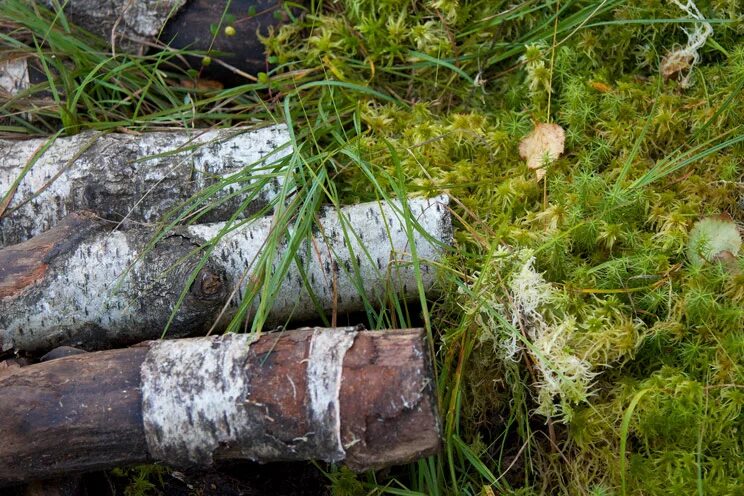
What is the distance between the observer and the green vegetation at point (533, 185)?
7.77 ft

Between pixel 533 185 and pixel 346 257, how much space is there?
2.77 feet

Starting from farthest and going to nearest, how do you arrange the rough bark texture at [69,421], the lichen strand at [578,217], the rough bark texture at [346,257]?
1. the rough bark texture at [346,257]
2. the lichen strand at [578,217]
3. the rough bark texture at [69,421]

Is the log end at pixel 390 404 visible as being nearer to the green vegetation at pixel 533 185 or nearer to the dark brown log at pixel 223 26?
the green vegetation at pixel 533 185

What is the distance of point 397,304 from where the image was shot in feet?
8.37

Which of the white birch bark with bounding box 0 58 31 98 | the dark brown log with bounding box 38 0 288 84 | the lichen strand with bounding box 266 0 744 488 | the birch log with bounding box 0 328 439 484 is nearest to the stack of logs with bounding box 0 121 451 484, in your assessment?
the birch log with bounding box 0 328 439 484

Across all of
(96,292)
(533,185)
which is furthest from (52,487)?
(533,185)

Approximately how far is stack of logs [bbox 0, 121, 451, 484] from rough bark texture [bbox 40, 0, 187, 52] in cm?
65

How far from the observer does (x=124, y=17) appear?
11.5 ft

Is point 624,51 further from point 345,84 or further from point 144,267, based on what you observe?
point 144,267

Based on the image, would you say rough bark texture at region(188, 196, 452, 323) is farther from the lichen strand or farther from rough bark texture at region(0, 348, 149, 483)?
rough bark texture at region(0, 348, 149, 483)

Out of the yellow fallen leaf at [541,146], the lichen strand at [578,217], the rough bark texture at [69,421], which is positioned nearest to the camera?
the rough bark texture at [69,421]

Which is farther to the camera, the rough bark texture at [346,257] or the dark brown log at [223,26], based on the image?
the dark brown log at [223,26]

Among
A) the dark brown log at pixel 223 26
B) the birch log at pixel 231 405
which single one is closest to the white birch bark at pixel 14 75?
the dark brown log at pixel 223 26

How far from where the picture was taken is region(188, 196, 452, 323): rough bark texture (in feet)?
8.79
